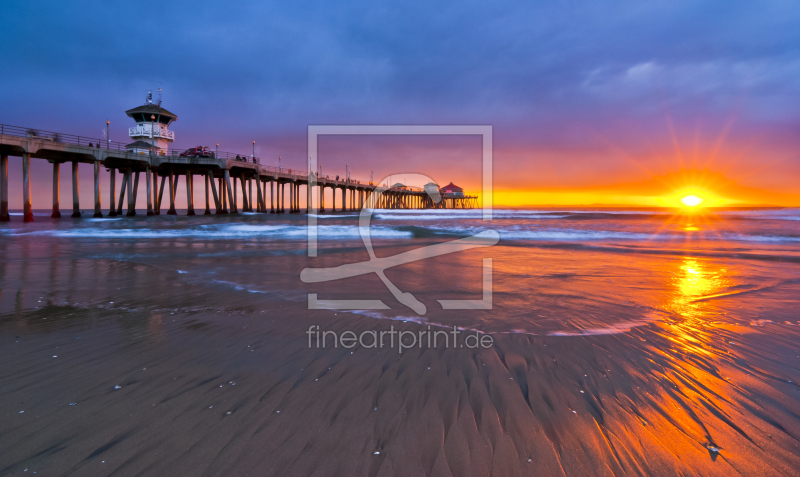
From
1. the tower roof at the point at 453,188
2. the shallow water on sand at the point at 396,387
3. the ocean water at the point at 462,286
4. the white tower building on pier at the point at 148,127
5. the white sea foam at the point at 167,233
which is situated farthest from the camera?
the tower roof at the point at 453,188

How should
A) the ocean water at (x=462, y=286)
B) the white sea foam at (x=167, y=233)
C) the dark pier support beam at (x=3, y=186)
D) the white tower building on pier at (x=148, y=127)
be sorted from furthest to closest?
the white tower building on pier at (x=148, y=127) < the dark pier support beam at (x=3, y=186) < the white sea foam at (x=167, y=233) < the ocean water at (x=462, y=286)

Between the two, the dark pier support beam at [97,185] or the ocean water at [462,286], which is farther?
the dark pier support beam at [97,185]

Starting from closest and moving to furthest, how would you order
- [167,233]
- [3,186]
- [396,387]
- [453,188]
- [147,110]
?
[396,387], [167,233], [3,186], [147,110], [453,188]

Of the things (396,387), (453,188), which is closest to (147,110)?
(396,387)

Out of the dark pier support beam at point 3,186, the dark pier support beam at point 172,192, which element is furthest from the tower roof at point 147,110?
the dark pier support beam at point 3,186

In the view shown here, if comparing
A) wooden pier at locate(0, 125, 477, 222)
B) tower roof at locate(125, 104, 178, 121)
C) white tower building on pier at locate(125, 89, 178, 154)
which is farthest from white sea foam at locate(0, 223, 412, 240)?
tower roof at locate(125, 104, 178, 121)

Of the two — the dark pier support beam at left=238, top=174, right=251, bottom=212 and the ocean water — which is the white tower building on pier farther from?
the ocean water

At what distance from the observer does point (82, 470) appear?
6.08 ft

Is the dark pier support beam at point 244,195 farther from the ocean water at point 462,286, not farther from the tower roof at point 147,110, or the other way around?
the ocean water at point 462,286

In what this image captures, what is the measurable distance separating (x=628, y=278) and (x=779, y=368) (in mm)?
4768

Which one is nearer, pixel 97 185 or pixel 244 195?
pixel 97 185

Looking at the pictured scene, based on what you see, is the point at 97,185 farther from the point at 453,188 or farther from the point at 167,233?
the point at 453,188

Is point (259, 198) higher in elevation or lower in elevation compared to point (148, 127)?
lower

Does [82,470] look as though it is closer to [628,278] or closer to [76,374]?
[76,374]
